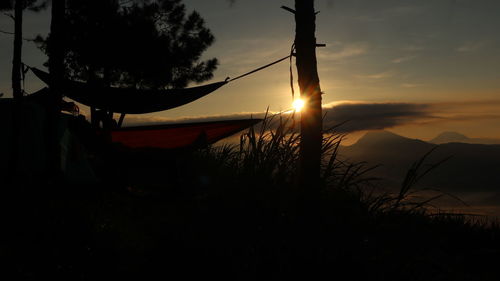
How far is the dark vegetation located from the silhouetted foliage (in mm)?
4631

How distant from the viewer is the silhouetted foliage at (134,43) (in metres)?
8.25

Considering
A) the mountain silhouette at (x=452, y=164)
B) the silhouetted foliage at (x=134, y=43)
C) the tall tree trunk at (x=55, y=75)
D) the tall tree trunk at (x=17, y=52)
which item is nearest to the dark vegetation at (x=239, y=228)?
the tall tree trunk at (x=55, y=75)

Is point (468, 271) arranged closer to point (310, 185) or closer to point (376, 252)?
point (376, 252)

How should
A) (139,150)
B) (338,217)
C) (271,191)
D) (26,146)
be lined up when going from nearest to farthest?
(338,217) < (271,191) < (139,150) < (26,146)

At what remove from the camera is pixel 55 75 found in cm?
358

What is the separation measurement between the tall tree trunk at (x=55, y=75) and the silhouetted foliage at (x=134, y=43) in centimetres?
427

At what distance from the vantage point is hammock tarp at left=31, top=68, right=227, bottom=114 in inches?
185

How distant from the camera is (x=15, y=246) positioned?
2318mm

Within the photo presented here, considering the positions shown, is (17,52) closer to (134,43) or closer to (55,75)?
(55,75)

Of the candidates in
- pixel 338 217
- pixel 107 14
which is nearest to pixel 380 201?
pixel 338 217

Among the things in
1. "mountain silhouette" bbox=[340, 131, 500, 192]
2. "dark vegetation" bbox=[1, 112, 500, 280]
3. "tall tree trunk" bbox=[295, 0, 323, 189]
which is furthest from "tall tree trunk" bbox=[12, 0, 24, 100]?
"mountain silhouette" bbox=[340, 131, 500, 192]

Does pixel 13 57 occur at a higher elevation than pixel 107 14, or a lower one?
lower

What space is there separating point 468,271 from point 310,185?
1.12 meters

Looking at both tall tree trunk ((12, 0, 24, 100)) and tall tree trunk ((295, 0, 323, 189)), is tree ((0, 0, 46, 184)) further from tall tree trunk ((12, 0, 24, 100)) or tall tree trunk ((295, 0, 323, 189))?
tall tree trunk ((295, 0, 323, 189))
